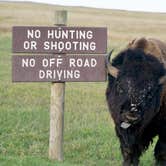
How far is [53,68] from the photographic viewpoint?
10461 millimetres

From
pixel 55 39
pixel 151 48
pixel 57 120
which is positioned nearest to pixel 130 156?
pixel 57 120

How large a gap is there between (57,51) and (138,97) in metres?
1.60

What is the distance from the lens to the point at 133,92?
9.72m

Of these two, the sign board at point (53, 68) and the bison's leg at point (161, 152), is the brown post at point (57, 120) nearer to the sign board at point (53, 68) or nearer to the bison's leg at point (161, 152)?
the sign board at point (53, 68)

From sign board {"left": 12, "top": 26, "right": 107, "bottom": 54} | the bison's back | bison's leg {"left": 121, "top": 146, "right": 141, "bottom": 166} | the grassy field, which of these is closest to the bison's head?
the bison's back

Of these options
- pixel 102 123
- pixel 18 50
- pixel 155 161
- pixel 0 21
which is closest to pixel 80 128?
pixel 102 123

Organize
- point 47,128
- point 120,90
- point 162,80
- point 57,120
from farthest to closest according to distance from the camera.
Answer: point 47,128
point 57,120
point 162,80
point 120,90

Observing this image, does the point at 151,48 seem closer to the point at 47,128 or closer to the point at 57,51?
the point at 57,51

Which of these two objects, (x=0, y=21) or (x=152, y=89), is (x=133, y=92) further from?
(x=0, y=21)

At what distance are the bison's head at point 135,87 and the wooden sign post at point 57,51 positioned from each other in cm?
39

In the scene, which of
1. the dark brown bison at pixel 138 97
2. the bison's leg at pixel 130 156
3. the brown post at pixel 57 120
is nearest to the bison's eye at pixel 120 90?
the dark brown bison at pixel 138 97

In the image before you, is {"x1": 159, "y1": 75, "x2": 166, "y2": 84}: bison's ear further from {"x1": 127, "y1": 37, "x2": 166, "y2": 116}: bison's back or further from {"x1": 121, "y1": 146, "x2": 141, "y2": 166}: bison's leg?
{"x1": 121, "y1": 146, "x2": 141, "y2": 166}: bison's leg

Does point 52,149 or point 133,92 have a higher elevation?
point 133,92

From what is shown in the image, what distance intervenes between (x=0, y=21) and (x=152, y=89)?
45396 mm
